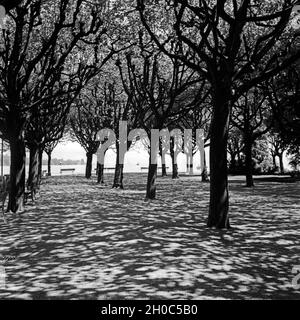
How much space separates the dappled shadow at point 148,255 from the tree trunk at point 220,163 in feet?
1.83

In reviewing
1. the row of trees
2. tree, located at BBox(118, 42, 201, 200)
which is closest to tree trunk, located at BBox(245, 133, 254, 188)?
the row of trees

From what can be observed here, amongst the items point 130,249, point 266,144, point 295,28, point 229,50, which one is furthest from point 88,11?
point 266,144

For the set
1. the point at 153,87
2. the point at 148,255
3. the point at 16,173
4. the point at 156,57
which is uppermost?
the point at 156,57

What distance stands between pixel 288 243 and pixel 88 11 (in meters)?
14.2

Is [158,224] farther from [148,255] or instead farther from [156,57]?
[156,57]

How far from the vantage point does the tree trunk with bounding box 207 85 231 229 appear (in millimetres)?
11114

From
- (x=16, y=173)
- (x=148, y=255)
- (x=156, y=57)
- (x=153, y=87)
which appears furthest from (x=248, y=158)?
(x=148, y=255)

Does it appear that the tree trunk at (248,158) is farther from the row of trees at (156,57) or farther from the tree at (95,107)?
the tree at (95,107)

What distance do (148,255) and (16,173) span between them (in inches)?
351

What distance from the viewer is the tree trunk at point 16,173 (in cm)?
1466

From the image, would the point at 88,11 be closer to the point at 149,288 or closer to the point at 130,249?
the point at 130,249

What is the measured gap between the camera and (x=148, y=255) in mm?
8000

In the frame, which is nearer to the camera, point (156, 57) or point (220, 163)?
point (220, 163)
